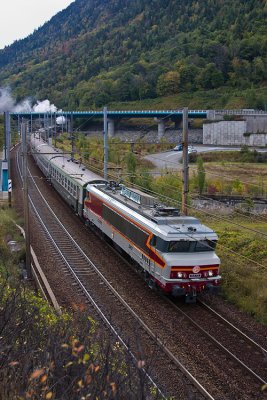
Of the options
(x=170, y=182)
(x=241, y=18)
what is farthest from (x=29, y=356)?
(x=241, y=18)

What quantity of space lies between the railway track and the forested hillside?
97423 millimetres

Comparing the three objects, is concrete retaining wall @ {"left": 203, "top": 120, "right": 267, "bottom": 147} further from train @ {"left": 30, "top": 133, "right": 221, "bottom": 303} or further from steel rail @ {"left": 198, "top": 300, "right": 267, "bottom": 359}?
steel rail @ {"left": 198, "top": 300, "right": 267, "bottom": 359}

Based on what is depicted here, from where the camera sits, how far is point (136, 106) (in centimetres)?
12950

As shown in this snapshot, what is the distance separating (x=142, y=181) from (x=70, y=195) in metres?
5.01

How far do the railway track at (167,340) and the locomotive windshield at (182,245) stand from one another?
73.2 inches

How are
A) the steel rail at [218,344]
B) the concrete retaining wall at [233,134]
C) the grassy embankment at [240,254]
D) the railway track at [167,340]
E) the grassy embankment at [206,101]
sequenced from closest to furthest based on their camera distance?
1. the railway track at [167,340]
2. the steel rail at [218,344]
3. the grassy embankment at [240,254]
4. the concrete retaining wall at [233,134]
5. the grassy embankment at [206,101]

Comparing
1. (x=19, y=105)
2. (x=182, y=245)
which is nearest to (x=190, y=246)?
(x=182, y=245)

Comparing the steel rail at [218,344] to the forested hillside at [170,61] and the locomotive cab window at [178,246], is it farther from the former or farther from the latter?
the forested hillside at [170,61]

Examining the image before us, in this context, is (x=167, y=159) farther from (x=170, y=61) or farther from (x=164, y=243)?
(x=170, y=61)

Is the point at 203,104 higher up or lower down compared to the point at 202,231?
higher up

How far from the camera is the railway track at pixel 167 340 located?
1227 centimetres

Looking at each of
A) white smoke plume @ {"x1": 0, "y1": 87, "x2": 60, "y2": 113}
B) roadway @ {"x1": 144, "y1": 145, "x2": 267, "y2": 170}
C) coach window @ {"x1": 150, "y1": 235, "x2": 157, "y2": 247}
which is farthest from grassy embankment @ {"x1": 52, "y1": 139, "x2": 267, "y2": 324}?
white smoke plume @ {"x1": 0, "y1": 87, "x2": 60, "y2": 113}

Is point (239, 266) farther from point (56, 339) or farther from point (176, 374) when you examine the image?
point (56, 339)

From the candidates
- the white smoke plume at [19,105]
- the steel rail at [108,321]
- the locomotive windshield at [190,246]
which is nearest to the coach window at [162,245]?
the locomotive windshield at [190,246]
